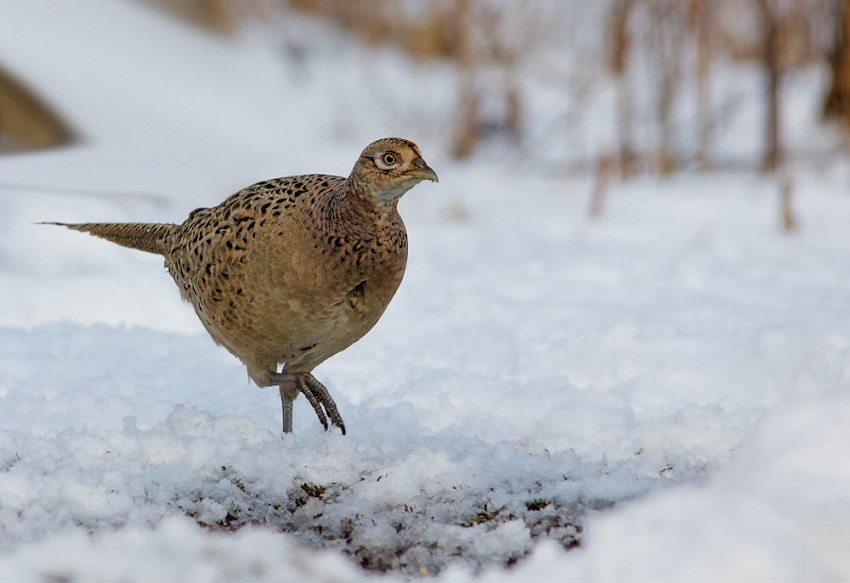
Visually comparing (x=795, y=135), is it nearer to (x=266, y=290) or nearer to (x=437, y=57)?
(x=437, y=57)

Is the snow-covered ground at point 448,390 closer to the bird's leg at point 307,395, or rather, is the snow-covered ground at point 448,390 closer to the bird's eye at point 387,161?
the bird's leg at point 307,395

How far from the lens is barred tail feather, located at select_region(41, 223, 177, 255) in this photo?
360 centimetres

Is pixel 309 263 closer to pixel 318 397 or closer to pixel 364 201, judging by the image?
pixel 364 201

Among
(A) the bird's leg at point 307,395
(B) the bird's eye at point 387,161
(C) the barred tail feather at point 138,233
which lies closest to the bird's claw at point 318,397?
(A) the bird's leg at point 307,395

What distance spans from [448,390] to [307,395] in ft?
2.19

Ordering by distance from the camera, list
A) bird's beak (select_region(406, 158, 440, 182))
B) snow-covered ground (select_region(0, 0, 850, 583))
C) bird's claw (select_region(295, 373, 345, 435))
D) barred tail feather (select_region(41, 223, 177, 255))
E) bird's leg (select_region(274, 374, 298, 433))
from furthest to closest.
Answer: barred tail feather (select_region(41, 223, 177, 255)) < bird's leg (select_region(274, 374, 298, 433)) < bird's claw (select_region(295, 373, 345, 435)) < bird's beak (select_region(406, 158, 440, 182)) < snow-covered ground (select_region(0, 0, 850, 583))

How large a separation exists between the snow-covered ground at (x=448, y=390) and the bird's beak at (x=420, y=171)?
0.73 m

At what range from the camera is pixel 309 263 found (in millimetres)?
2820

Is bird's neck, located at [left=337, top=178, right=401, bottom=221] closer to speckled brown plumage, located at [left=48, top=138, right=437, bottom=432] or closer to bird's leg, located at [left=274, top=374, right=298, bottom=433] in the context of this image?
speckled brown plumage, located at [left=48, top=138, right=437, bottom=432]

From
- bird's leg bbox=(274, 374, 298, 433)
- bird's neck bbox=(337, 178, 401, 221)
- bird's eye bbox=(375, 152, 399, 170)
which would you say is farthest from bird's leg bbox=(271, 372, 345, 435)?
bird's eye bbox=(375, 152, 399, 170)

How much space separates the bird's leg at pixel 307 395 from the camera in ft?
9.87

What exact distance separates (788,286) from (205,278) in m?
3.23

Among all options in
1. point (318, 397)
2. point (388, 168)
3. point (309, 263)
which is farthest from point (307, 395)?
point (388, 168)

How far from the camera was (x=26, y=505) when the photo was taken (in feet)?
7.03
